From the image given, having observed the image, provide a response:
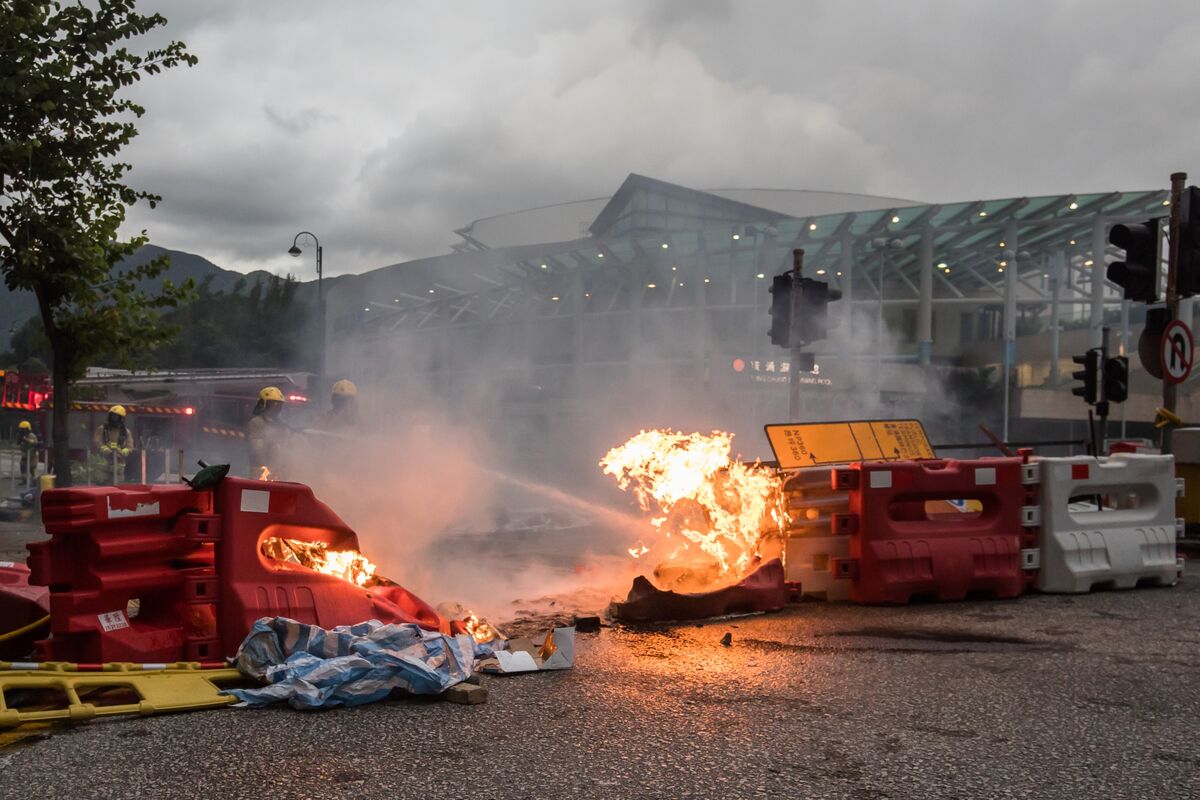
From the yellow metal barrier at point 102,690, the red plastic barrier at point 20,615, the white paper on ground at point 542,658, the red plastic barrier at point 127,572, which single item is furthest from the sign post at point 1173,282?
the red plastic barrier at point 20,615

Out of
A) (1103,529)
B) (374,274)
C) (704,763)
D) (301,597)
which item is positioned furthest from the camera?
(374,274)

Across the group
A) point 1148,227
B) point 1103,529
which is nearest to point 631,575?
point 1103,529

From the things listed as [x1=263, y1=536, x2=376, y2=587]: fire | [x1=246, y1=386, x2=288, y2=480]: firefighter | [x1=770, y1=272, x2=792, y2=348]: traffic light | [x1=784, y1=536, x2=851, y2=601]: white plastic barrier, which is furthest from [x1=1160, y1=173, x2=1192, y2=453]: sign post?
[x1=246, y1=386, x2=288, y2=480]: firefighter

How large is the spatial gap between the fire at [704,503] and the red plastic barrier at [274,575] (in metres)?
2.36

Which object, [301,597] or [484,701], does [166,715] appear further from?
[484,701]

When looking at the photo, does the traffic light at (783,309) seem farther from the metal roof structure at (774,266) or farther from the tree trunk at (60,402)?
the metal roof structure at (774,266)

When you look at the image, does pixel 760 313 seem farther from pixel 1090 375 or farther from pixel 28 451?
pixel 28 451

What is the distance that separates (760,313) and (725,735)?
29757mm

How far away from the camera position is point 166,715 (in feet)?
12.3

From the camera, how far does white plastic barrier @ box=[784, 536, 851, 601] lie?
21.6 ft

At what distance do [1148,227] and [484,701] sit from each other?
27.6ft

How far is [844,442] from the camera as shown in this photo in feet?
25.1

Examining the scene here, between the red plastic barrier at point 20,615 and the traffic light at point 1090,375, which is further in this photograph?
the traffic light at point 1090,375

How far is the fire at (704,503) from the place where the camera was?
6.74 m
